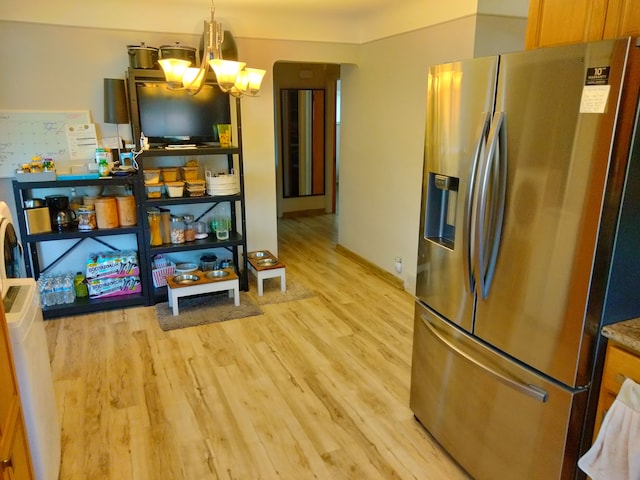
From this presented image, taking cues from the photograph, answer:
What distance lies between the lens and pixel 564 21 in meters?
1.71

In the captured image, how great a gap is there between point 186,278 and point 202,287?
196mm

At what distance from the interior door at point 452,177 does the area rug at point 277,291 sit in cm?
199

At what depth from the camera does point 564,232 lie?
149 cm

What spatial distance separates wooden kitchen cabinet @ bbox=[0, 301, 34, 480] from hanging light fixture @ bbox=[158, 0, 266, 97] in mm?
1683

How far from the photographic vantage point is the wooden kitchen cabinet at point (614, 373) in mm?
1405

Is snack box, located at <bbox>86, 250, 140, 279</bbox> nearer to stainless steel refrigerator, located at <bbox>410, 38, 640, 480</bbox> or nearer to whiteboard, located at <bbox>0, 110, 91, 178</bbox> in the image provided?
whiteboard, located at <bbox>0, 110, 91, 178</bbox>

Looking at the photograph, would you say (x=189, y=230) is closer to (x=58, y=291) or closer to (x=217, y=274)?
(x=217, y=274)

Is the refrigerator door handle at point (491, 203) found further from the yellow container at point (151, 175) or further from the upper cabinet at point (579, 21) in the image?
the yellow container at point (151, 175)

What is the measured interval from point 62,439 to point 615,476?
2363 mm

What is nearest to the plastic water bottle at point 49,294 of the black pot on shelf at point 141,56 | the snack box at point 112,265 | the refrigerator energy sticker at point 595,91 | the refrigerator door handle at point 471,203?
the snack box at point 112,265

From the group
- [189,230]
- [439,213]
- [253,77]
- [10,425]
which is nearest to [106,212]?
[189,230]

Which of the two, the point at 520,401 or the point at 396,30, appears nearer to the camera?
the point at 520,401

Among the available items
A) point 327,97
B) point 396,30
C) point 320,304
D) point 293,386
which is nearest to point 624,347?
point 293,386

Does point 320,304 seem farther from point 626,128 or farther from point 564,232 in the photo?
point 626,128
